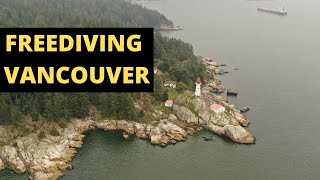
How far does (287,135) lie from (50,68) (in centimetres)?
6740

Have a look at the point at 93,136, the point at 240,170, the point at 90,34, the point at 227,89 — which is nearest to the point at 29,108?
the point at 93,136

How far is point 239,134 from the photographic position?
9956 cm

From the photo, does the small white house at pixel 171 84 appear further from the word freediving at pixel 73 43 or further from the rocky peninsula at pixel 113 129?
the word freediving at pixel 73 43

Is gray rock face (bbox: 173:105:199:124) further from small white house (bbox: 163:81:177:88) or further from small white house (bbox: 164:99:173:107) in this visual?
small white house (bbox: 163:81:177:88)

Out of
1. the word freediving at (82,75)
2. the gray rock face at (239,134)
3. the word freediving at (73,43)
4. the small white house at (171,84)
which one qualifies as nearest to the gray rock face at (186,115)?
the gray rock face at (239,134)

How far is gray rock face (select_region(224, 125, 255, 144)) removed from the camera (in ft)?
325

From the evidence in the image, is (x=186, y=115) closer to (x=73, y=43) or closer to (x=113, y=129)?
(x=113, y=129)

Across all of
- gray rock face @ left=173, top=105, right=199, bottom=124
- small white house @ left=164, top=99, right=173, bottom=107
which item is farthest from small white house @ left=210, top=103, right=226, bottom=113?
small white house @ left=164, top=99, right=173, bottom=107

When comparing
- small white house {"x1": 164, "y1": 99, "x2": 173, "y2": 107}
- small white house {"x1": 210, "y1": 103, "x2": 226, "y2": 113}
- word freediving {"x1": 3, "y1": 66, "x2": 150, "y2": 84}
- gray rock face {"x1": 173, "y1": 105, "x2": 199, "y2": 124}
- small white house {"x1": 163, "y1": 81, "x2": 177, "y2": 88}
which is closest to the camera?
word freediving {"x1": 3, "y1": 66, "x2": 150, "y2": 84}

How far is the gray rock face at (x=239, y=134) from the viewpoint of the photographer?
325 feet

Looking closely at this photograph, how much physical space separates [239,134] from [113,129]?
34415mm

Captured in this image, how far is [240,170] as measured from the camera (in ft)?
288

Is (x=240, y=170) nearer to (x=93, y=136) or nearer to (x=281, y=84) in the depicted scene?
(x=93, y=136)

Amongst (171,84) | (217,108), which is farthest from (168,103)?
(217,108)
